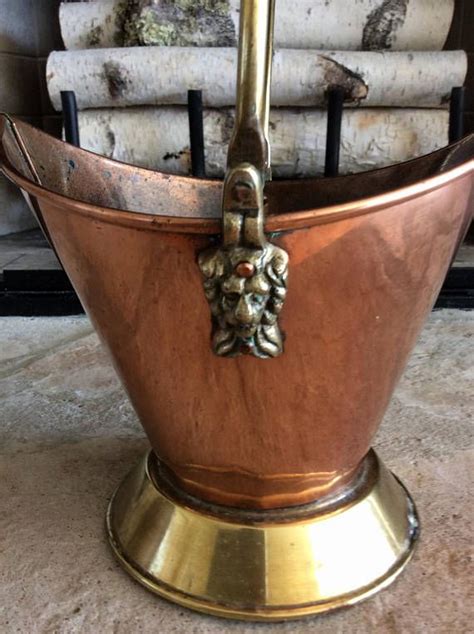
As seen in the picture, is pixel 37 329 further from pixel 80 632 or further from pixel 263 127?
pixel 263 127

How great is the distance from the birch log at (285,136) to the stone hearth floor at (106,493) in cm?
54

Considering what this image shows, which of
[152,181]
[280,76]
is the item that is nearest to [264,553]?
[152,181]

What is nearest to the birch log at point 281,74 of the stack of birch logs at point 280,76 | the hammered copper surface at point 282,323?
the stack of birch logs at point 280,76

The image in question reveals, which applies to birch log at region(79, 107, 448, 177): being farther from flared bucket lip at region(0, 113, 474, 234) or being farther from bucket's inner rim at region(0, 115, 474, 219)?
flared bucket lip at region(0, 113, 474, 234)

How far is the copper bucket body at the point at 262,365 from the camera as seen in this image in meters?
A: 0.46

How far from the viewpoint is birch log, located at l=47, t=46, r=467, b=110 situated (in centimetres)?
145

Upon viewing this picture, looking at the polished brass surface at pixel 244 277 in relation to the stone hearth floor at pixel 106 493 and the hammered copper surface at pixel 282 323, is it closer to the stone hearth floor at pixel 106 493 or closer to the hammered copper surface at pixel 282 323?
the hammered copper surface at pixel 282 323

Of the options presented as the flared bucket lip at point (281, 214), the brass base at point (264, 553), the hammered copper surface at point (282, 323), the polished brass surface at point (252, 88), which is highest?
the polished brass surface at point (252, 88)

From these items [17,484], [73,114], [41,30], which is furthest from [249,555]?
[41,30]

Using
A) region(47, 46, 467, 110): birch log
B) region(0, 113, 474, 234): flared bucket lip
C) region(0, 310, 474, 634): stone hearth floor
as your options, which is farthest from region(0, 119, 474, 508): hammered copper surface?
region(47, 46, 467, 110): birch log

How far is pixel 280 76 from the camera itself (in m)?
1.45

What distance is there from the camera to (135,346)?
20.9 inches

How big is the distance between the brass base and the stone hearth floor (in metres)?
0.01

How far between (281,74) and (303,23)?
0.18 m
